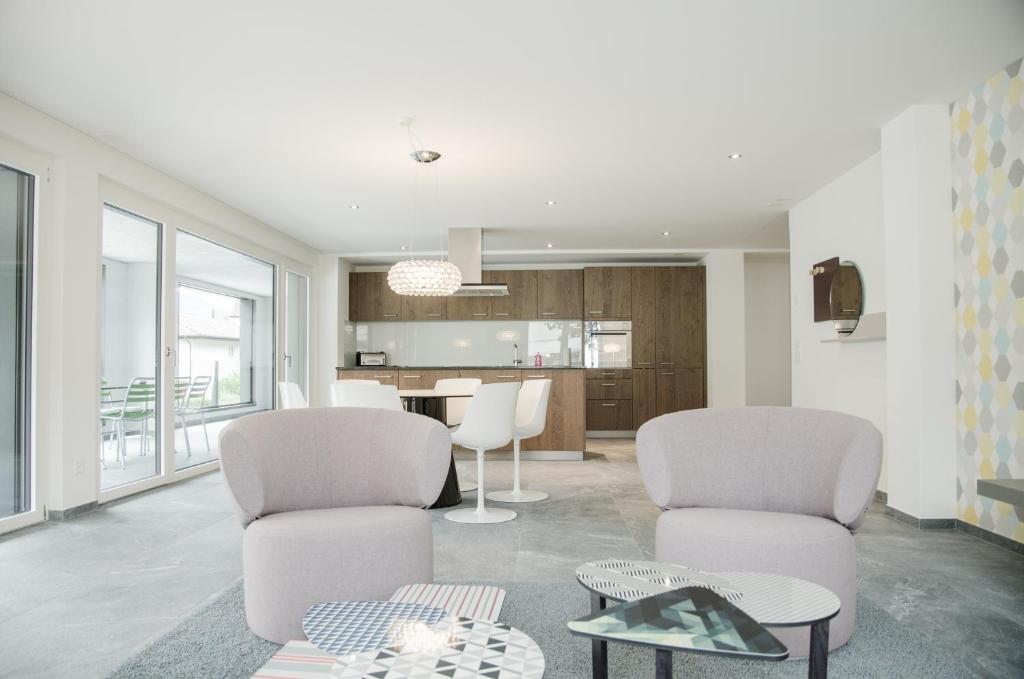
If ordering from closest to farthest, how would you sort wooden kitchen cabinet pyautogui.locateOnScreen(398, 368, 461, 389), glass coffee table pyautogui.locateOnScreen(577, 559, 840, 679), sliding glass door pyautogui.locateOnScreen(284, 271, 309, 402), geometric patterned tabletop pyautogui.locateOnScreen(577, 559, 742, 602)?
1. glass coffee table pyautogui.locateOnScreen(577, 559, 840, 679)
2. geometric patterned tabletop pyautogui.locateOnScreen(577, 559, 742, 602)
3. wooden kitchen cabinet pyautogui.locateOnScreen(398, 368, 461, 389)
4. sliding glass door pyautogui.locateOnScreen(284, 271, 309, 402)

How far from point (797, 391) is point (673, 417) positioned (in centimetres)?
416

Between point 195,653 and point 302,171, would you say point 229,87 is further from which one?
point 195,653

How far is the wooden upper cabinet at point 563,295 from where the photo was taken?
9336mm

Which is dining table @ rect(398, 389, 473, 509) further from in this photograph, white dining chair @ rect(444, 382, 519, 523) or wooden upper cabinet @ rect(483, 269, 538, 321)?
wooden upper cabinet @ rect(483, 269, 538, 321)

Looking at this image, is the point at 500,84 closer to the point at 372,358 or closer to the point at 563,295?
the point at 563,295

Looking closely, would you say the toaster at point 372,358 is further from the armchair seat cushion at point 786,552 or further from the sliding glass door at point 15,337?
the armchair seat cushion at point 786,552

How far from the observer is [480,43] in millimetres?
3215

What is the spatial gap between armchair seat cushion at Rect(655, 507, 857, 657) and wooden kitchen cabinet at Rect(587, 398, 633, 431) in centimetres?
664

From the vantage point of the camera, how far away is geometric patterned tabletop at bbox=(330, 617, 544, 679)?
52.1 inches

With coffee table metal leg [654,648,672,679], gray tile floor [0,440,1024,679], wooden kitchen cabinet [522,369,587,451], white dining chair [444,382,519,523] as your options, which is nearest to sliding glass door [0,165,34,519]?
gray tile floor [0,440,1024,679]

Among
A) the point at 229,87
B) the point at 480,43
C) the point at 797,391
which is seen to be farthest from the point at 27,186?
the point at 797,391

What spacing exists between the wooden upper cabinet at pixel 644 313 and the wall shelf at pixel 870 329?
158 inches

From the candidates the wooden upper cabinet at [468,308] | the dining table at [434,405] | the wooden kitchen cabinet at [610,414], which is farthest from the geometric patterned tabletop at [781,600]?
the wooden upper cabinet at [468,308]

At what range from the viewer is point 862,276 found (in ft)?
16.4
